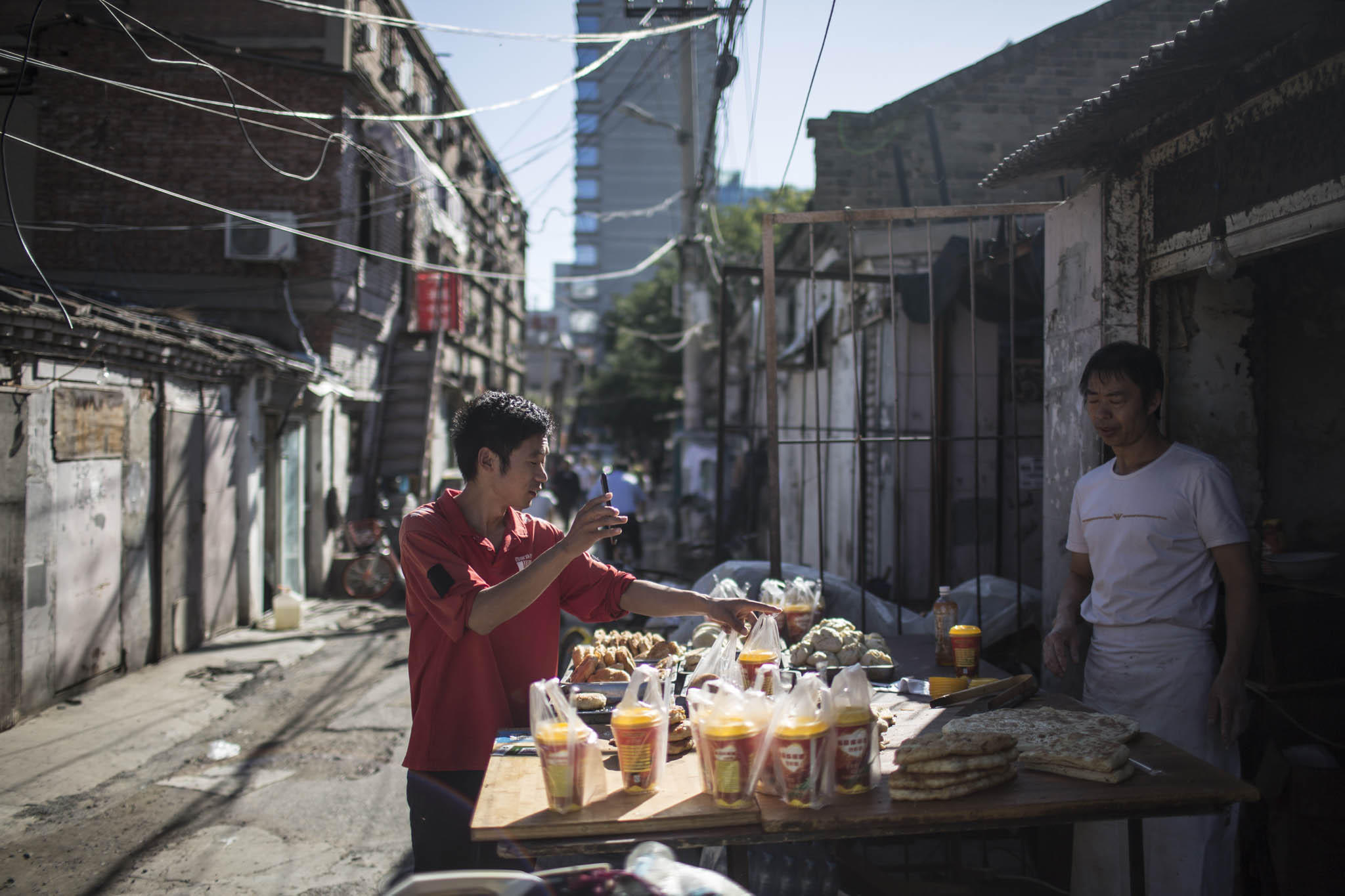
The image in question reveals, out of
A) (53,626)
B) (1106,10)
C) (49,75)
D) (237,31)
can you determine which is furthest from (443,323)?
(1106,10)

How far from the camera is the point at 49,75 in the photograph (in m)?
12.8

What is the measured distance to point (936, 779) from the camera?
90.8 inches

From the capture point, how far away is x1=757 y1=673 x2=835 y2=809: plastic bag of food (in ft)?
7.28

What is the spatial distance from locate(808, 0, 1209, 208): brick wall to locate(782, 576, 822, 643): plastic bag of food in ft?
20.8

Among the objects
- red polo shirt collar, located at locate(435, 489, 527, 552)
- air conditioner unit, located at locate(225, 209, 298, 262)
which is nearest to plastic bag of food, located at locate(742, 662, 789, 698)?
red polo shirt collar, located at locate(435, 489, 527, 552)

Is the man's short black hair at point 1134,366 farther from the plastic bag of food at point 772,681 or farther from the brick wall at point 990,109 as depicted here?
the brick wall at point 990,109

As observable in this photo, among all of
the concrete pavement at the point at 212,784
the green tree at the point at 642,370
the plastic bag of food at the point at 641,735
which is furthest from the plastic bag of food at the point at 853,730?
the green tree at the point at 642,370

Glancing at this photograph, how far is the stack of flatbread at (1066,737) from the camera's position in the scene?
2396 mm

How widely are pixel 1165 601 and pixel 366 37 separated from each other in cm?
1519

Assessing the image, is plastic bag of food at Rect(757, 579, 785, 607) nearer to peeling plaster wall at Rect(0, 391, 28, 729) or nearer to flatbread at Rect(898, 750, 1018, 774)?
flatbread at Rect(898, 750, 1018, 774)

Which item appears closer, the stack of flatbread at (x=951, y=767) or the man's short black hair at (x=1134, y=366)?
the stack of flatbread at (x=951, y=767)

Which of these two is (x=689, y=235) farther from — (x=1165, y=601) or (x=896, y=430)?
(x=1165, y=601)

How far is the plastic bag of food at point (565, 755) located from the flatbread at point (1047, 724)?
1024 mm

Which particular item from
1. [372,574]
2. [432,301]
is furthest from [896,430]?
[432,301]
